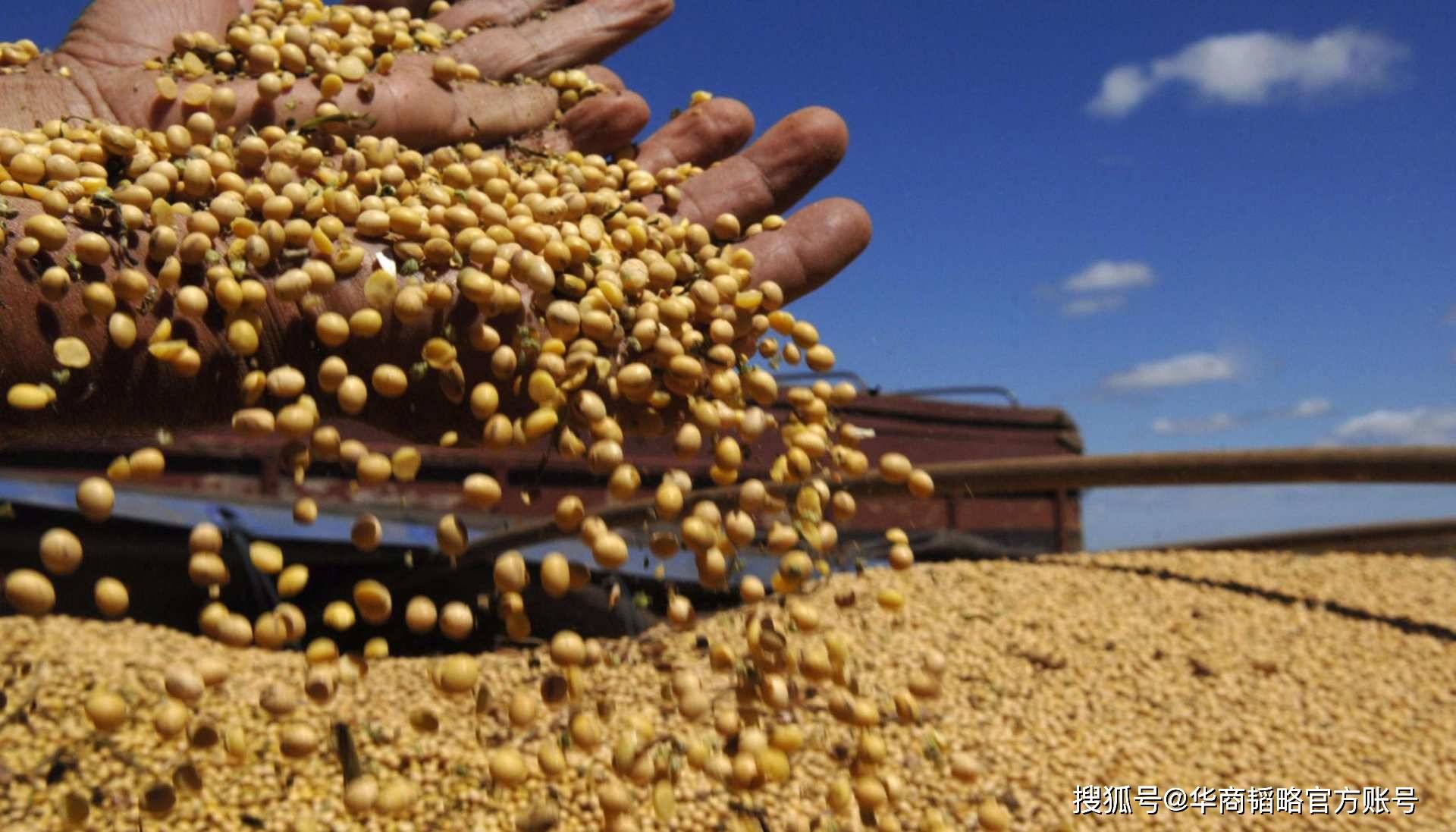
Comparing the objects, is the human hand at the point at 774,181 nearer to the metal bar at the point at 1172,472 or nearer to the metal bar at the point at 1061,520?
the metal bar at the point at 1172,472

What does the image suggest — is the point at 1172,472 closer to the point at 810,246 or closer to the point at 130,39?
the point at 810,246

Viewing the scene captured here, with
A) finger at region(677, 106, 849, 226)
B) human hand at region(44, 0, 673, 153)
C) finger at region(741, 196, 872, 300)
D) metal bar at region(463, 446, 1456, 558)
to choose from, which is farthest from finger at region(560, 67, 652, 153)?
metal bar at region(463, 446, 1456, 558)

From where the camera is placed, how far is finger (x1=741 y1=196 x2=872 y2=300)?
1.83 meters

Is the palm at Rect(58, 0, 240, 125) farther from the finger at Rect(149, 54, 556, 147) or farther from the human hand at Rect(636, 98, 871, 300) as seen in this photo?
the human hand at Rect(636, 98, 871, 300)

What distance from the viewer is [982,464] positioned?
12.3ft

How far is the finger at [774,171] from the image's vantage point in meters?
1.96

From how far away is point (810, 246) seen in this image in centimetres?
185

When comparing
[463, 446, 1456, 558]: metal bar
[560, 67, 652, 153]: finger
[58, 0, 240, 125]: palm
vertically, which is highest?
[58, 0, 240, 125]: palm

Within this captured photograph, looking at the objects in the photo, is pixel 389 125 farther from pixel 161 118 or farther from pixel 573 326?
pixel 573 326

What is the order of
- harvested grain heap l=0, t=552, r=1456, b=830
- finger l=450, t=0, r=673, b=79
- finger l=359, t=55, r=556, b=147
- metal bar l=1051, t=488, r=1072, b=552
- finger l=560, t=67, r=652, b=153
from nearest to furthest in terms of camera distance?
1. harvested grain heap l=0, t=552, r=1456, b=830
2. finger l=359, t=55, r=556, b=147
3. finger l=560, t=67, r=652, b=153
4. finger l=450, t=0, r=673, b=79
5. metal bar l=1051, t=488, r=1072, b=552

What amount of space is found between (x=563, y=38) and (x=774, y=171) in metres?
0.72

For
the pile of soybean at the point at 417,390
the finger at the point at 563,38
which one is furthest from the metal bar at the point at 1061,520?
the finger at the point at 563,38

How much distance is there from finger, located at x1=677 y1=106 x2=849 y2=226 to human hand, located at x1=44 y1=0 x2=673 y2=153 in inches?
9.5

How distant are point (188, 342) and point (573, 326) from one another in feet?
1.58
